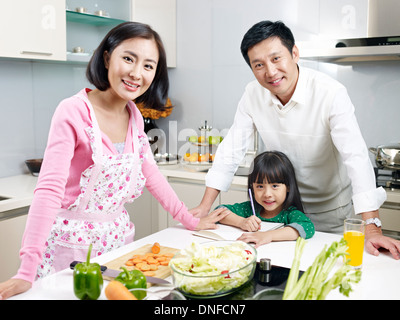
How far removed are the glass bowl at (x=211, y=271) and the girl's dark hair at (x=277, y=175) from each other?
0.69 metres

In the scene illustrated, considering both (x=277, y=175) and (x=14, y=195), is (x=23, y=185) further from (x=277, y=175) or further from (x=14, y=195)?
(x=277, y=175)

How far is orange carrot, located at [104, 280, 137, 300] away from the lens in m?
0.86

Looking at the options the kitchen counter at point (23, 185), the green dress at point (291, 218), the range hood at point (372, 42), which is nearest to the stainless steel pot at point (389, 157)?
the range hood at point (372, 42)

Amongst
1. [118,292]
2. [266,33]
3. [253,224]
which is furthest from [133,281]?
[266,33]

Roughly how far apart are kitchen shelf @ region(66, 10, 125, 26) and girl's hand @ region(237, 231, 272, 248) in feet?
6.97

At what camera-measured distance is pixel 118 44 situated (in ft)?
4.54

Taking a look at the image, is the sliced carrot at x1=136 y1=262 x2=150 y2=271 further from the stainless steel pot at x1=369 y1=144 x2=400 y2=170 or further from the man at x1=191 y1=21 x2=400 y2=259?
the stainless steel pot at x1=369 y1=144 x2=400 y2=170

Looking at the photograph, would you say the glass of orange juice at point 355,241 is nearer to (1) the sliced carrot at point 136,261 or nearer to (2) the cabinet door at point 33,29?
(1) the sliced carrot at point 136,261

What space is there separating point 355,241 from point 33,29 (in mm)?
2130

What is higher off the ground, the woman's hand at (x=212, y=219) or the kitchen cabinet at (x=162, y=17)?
the kitchen cabinet at (x=162, y=17)

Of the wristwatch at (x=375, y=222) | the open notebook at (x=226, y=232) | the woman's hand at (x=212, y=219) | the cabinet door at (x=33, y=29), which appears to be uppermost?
the cabinet door at (x=33, y=29)

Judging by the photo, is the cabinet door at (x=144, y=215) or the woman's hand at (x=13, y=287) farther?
the cabinet door at (x=144, y=215)

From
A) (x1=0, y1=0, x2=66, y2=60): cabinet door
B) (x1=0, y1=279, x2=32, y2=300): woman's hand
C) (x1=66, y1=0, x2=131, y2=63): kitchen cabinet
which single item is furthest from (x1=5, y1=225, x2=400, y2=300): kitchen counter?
(x1=66, y1=0, x2=131, y2=63): kitchen cabinet

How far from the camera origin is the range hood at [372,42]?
2.41 metres
